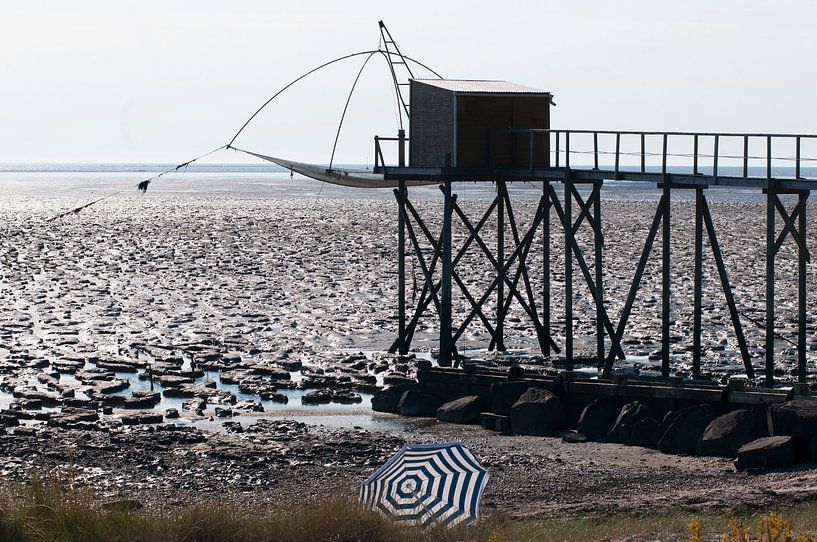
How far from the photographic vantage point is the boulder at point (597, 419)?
2367 cm

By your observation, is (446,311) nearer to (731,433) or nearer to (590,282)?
(590,282)

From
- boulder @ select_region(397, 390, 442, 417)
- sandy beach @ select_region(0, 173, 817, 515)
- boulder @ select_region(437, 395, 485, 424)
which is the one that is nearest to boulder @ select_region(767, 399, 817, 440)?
sandy beach @ select_region(0, 173, 817, 515)

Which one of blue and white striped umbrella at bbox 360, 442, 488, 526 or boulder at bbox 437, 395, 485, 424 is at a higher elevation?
blue and white striped umbrella at bbox 360, 442, 488, 526

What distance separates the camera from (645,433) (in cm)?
2297

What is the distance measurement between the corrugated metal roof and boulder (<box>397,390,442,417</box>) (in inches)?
316

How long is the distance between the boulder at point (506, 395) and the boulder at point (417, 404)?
1343 millimetres

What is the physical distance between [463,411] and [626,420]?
3475mm

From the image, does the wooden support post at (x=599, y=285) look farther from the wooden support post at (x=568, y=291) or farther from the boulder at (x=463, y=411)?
the boulder at (x=463, y=411)

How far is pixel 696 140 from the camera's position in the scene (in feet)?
93.7

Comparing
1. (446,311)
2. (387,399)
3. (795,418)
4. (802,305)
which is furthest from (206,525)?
(446,311)

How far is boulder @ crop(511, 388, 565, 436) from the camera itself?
24219mm

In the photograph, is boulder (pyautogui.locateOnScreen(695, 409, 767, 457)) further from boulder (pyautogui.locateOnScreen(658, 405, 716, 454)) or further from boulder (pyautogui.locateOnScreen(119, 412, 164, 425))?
boulder (pyautogui.locateOnScreen(119, 412, 164, 425))

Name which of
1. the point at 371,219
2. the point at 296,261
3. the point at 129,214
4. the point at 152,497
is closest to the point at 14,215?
the point at 129,214

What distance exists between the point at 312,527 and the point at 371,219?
7194 cm
